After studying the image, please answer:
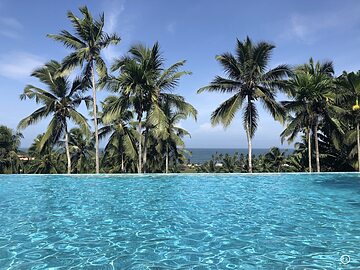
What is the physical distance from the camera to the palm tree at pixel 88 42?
57.3 feet

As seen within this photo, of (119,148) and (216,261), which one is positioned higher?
(119,148)

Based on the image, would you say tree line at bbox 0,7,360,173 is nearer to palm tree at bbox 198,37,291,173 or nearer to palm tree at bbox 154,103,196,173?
palm tree at bbox 198,37,291,173

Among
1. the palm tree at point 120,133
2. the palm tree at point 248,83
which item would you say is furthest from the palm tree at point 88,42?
the palm tree at point 248,83

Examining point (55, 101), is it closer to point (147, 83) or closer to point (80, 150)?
point (147, 83)

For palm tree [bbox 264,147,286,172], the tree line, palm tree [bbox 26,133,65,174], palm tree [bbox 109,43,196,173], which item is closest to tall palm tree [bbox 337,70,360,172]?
the tree line

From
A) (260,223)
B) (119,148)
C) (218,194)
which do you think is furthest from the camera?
(119,148)

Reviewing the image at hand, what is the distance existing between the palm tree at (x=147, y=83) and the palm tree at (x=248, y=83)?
188cm

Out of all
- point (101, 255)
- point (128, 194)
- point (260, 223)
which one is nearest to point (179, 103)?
point (128, 194)

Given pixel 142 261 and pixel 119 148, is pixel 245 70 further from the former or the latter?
pixel 142 261

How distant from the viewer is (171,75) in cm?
1758

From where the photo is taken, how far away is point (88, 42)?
17828mm

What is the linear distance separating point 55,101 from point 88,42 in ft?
13.2

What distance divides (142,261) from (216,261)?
1.14 meters

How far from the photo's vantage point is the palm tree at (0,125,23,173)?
92.4 ft
